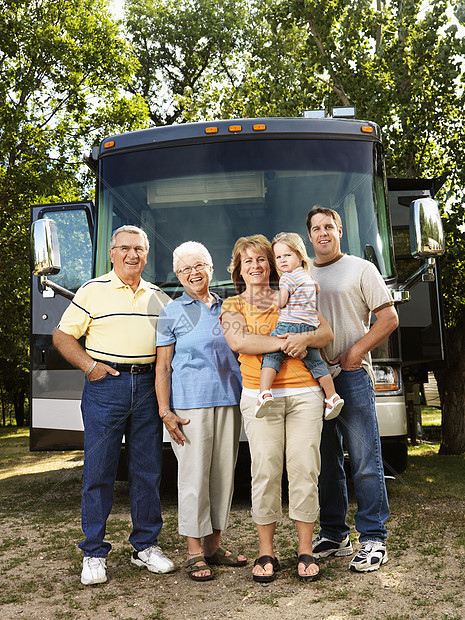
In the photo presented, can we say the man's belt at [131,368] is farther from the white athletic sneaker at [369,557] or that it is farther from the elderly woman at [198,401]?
the white athletic sneaker at [369,557]

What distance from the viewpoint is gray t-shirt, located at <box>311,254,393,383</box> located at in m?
4.12

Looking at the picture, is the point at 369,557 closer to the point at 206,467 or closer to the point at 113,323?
the point at 206,467

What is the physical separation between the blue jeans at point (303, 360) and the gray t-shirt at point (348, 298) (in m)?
0.28

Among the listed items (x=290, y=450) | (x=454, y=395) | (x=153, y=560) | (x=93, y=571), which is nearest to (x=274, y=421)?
(x=290, y=450)

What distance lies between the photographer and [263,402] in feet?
12.2

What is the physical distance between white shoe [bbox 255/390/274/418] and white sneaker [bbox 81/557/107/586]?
1329 mm

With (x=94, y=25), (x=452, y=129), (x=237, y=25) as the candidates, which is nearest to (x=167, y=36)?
(x=237, y=25)

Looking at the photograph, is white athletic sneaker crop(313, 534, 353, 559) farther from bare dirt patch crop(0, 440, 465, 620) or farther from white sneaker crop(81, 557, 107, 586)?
white sneaker crop(81, 557, 107, 586)

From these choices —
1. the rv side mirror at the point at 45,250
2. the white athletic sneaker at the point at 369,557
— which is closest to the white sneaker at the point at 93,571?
the white athletic sneaker at the point at 369,557

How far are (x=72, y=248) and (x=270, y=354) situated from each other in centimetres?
340

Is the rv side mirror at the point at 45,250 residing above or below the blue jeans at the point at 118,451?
above

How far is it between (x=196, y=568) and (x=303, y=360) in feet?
4.48

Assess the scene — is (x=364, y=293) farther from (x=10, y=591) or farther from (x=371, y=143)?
(x=10, y=591)

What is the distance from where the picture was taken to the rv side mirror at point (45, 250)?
5.14 m
